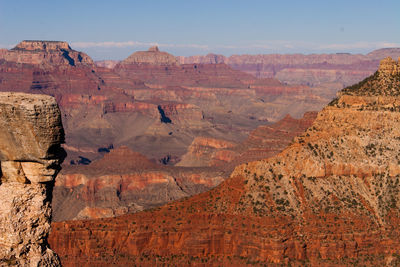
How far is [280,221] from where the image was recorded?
155 feet

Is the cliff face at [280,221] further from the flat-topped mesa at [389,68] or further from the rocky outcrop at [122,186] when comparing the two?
the rocky outcrop at [122,186]

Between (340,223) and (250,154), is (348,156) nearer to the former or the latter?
(340,223)

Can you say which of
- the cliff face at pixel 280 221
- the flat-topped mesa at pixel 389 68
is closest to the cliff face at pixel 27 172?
the cliff face at pixel 280 221

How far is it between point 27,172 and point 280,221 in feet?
100

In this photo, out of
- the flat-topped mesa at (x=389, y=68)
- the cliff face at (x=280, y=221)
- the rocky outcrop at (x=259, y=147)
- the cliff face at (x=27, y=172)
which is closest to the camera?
the cliff face at (x=27, y=172)

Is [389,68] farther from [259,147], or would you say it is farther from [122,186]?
[122,186]

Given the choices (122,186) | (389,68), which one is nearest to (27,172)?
(389,68)

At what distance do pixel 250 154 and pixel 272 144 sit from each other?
5.42m

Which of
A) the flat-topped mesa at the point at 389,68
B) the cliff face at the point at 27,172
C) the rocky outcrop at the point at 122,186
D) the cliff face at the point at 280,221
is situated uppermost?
the flat-topped mesa at the point at 389,68

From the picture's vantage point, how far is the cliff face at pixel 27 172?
19.2m

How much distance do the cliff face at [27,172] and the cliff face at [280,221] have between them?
28.0m

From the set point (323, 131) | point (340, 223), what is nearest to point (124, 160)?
point (323, 131)

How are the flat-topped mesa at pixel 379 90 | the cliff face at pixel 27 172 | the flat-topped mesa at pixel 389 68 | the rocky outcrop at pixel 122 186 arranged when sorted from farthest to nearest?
1. the rocky outcrop at pixel 122 186
2. the flat-topped mesa at pixel 389 68
3. the flat-topped mesa at pixel 379 90
4. the cliff face at pixel 27 172

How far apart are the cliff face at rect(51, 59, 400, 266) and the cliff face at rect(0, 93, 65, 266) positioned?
92.0 ft
